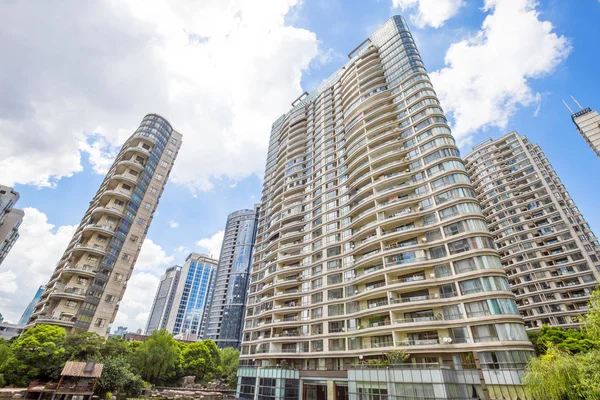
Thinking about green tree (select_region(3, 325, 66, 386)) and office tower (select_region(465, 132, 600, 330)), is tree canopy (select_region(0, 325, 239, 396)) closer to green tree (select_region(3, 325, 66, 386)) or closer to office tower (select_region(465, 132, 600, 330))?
green tree (select_region(3, 325, 66, 386))

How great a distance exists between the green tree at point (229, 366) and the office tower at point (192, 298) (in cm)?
7848

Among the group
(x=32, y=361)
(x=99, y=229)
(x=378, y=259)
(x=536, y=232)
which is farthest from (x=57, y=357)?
(x=536, y=232)

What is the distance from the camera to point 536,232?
68.2 meters

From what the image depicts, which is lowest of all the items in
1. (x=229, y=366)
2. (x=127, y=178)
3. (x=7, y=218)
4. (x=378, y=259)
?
(x=229, y=366)

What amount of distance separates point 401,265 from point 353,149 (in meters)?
24.2

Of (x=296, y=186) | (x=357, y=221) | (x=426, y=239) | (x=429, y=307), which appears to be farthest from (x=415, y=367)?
(x=296, y=186)

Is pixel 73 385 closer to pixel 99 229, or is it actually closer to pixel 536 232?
pixel 99 229

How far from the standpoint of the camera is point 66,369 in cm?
3041

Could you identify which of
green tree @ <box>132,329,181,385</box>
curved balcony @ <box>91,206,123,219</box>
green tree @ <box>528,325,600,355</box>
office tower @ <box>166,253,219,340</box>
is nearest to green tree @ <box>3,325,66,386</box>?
green tree @ <box>132,329,181,385</box>

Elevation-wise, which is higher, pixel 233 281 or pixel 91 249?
pixel 233 281

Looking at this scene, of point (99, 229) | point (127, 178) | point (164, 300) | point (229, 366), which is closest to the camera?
point (99, 229)

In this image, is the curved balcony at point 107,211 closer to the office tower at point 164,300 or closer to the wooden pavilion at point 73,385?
the wooden pavilion at point 73,385

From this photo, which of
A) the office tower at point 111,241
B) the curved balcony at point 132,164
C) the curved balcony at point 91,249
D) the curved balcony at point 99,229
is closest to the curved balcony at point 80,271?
the office tower at point 111,241

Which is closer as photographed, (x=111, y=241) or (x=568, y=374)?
(x=568, y=374)
